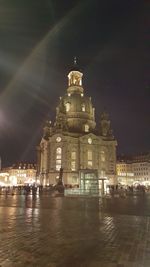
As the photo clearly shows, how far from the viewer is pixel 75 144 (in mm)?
117500

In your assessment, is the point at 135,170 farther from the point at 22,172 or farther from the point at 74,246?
the point at 74,246

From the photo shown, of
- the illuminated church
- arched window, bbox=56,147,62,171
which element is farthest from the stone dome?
arched window, bbox=56,147,62,171

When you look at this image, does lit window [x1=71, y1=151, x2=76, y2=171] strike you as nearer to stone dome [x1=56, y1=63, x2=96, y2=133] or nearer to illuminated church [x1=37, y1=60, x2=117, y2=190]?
illuminated church [x1=37, y1=60, x2=117, y2=190]

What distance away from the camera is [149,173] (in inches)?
5935

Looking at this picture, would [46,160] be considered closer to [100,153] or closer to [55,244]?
[100,153]

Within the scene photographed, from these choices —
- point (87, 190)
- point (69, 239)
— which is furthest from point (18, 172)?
point (69, 239)

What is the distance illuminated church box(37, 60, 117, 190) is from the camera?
112500 millimetres

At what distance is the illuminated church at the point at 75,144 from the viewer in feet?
369

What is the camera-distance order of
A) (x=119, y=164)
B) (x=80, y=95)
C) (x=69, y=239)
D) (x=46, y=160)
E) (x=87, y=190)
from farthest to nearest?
(x=119, y=164), (x=80, y=95), (x=46, y=160), (x=87, y=190), (x=69, y=239)

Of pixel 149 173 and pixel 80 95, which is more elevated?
pixel 80 95

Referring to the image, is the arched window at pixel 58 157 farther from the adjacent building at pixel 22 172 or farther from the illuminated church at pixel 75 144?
the adjacent building at pixel 22 172

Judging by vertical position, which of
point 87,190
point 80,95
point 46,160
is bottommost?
point 87,190

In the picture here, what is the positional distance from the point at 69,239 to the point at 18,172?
6635 inches

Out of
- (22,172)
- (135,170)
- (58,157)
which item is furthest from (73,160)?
(22,172)
